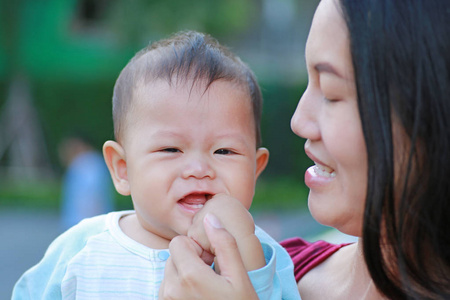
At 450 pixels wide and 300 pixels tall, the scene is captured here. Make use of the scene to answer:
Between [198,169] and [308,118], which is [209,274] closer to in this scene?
[198,169]

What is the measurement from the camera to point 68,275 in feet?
7.18

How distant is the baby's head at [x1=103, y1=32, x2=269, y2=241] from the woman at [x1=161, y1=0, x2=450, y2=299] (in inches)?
11.9

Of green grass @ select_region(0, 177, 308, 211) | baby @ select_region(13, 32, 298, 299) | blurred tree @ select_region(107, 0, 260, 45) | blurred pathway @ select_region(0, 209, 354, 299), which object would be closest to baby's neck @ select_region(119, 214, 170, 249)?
baby @ select_region(13, 32, 298, 299)

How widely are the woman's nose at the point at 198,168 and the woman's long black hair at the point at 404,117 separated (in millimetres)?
573

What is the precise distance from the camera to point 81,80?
1825cm

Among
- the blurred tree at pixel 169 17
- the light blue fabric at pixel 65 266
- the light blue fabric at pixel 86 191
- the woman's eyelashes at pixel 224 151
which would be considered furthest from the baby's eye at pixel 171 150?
the blurred tree at pixel 169 17

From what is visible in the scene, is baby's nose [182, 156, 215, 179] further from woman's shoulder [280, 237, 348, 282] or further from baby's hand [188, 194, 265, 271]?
woman's shoulder [280, 237, 348, 282]

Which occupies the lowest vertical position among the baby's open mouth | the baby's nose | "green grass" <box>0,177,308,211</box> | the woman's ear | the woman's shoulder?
"green grass" <box>0,177,308,211</box>

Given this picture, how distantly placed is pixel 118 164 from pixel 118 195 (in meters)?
14.4

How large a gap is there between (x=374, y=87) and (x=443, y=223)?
0.43 metres

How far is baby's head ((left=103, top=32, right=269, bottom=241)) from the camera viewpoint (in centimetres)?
214

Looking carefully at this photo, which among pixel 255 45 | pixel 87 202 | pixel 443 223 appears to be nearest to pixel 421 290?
pixel 443 223

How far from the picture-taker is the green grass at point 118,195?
52.6 ft

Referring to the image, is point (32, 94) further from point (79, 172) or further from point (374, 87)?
point (374, 87)
